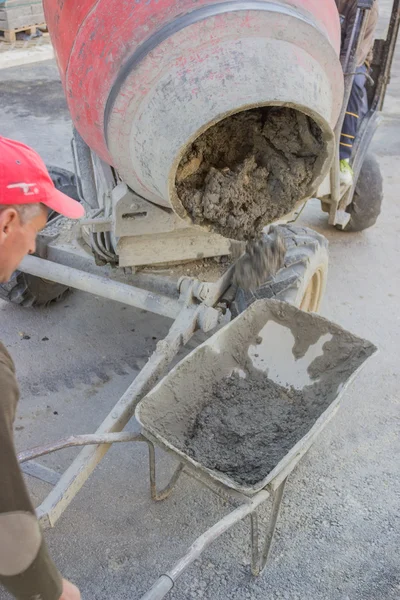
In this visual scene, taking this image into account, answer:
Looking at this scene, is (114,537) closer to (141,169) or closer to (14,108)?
(141,169)

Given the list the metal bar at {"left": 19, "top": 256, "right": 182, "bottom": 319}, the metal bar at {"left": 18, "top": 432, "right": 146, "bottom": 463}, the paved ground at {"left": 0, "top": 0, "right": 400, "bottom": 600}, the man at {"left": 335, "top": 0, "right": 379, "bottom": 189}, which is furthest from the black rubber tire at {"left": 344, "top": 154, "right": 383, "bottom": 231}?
the metal bar at {"left": 18, "top": 432, "right": 146, "bottom": 463}

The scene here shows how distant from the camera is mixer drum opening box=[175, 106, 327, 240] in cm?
276

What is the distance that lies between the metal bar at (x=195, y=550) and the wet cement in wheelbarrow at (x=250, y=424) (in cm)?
33

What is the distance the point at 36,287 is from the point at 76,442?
213cm

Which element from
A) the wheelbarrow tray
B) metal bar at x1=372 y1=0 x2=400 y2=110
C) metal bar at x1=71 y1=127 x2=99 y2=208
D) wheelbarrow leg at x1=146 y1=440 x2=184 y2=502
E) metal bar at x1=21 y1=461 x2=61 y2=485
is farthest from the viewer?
metal bar at x1=372 y1=0 x2=400 y2=110

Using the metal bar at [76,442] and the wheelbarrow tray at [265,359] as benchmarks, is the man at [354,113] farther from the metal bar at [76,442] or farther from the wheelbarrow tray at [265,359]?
the metal bar at [76,442]

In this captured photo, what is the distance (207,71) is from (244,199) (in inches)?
24.3

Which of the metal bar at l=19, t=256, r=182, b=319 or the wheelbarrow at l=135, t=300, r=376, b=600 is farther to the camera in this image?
the metal bar at l=19, t=256, r=182, b=319

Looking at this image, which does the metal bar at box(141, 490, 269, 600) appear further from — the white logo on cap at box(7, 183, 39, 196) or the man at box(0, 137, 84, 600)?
the white logo on cap at box(7, 183, 39, 196)

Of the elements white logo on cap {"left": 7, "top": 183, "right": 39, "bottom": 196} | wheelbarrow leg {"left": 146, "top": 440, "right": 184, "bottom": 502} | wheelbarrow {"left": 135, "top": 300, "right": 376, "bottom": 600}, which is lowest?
wheelbarrow leg {"left": 146, "top": 440, "right": 184, "bottom": 502}

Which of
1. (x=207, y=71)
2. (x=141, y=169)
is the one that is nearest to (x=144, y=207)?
(x=141, y=169)

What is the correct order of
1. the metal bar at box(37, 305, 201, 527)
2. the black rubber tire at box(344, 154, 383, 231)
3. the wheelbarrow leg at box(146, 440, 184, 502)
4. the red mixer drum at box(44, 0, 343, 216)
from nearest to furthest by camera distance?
the red mixer drum at box(44, 0, 343, 216)
the metal bar at box(37, 305, 201, 527)
the wheelbarrow leg at box(146, 440, 184, 502)
the black rubber tire at box(344, 154, 383, 231)

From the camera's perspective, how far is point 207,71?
2.44 metres

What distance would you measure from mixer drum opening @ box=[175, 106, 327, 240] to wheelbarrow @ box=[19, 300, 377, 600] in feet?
1.92
